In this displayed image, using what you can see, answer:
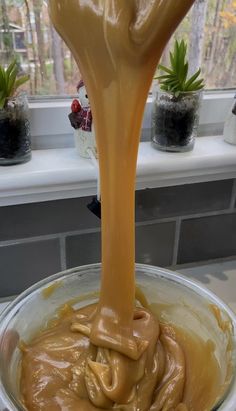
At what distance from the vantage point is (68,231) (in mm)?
641

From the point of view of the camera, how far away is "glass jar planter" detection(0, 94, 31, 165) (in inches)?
21.1

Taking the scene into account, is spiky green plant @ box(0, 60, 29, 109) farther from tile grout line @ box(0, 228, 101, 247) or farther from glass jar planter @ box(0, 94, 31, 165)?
tile grout line @ box(0, 228, 101, 247)

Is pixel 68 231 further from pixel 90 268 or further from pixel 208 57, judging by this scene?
pixel 208 57

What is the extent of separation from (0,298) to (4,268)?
5 cm

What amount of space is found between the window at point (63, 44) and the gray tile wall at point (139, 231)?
0.19 meters

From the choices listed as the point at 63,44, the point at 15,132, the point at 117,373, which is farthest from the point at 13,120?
the point at 117,373

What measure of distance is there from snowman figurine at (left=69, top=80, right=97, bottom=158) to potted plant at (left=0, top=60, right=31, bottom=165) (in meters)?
0.06

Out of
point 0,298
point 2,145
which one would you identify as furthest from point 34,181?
point 0,298

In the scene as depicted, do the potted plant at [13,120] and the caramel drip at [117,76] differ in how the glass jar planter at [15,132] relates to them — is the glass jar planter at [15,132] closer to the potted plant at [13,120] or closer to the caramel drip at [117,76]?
the potted plant at [13,120]

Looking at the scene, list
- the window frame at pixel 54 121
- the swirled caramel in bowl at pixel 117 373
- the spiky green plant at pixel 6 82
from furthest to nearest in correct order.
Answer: the window frame at pixel 54 121 < the spiky green plant at pixel 6 82 < the swirled caramel in bowl at pixel 117 373

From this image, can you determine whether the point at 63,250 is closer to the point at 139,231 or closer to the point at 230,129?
the point at 139,231

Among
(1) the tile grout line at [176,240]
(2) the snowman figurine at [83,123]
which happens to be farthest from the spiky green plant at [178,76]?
(1) the tile grout line at [176,240]

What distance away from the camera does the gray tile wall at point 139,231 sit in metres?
0.62

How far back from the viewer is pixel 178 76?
587mm
